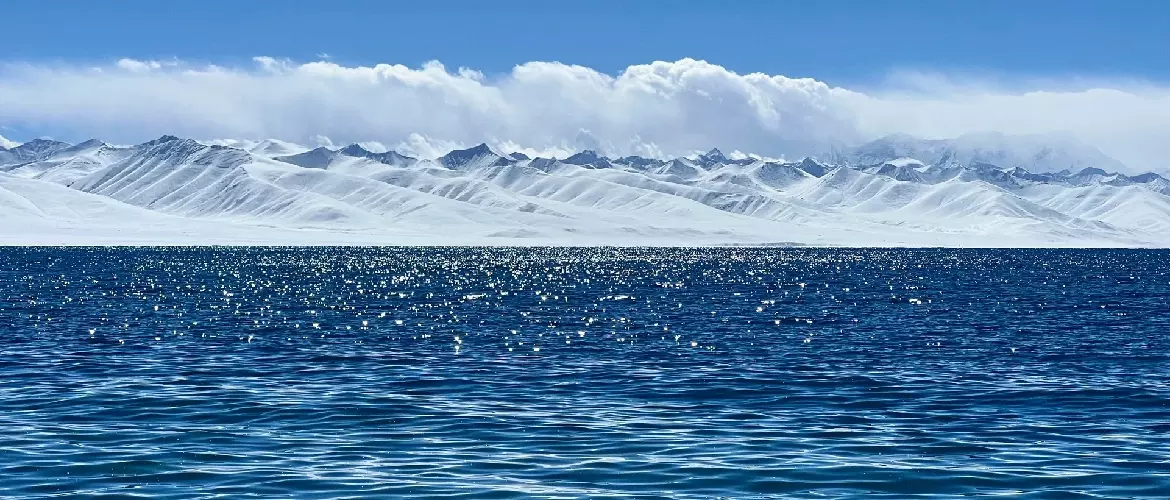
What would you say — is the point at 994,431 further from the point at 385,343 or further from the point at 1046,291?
the point at 1046,291

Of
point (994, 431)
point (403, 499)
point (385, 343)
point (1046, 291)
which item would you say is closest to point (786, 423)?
point (994, 431)

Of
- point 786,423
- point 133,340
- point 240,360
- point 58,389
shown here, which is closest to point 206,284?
point 133,340

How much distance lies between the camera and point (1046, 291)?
10438 cm

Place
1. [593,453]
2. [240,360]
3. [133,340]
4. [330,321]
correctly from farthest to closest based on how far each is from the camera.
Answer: [330,321], [133,340], [240,360], [593,453]

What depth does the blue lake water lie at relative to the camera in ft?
80.0

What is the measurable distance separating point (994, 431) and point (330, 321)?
43183 mm

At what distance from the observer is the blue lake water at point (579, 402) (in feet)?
80.0

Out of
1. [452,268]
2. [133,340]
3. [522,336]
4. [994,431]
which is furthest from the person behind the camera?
[452,268]

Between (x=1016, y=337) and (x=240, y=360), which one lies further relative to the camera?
(x=1016, y=337)

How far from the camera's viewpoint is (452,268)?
158m

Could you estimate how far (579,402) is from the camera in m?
34.7

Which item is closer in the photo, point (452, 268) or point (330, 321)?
point (330, 321)

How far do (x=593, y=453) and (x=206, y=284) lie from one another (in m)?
86.5

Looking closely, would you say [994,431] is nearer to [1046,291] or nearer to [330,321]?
[330,321]
